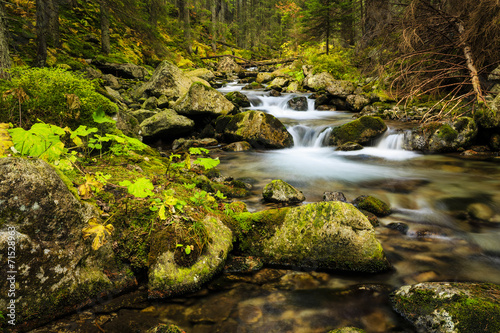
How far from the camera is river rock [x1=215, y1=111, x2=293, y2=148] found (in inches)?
390

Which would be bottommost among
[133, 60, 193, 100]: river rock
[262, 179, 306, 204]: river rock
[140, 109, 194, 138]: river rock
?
[262, 179, 306, 204]: river rock

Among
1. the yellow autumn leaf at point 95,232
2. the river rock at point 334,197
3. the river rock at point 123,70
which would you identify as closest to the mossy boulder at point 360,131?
the river rock at point 334,197

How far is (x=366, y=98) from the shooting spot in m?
14.6

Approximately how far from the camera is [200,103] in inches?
409

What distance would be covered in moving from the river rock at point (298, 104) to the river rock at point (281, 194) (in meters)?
10.7

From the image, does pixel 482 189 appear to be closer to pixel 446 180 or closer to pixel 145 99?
pixel 446 180

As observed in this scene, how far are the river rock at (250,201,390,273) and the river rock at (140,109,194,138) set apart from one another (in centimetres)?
710

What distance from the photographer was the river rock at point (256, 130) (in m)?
9.91

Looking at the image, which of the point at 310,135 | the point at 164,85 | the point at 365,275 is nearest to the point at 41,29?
the point at 164,85

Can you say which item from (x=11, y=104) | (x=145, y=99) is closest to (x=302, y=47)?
(x=145, y=99)

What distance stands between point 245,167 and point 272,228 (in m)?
4.82

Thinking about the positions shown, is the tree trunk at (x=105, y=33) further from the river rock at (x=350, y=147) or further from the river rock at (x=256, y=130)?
the river rock at (x=350, y=147)

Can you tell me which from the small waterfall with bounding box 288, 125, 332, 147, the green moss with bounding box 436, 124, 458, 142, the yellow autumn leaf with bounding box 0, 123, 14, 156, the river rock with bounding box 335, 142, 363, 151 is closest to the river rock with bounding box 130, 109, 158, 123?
the small waterfall with bounding box 288, 125, 332, 147

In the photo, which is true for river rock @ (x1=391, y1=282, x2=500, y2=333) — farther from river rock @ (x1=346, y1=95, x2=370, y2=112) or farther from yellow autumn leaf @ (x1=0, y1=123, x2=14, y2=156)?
river rock @ (x1=346, y1=95, x2=370, y2=112)
